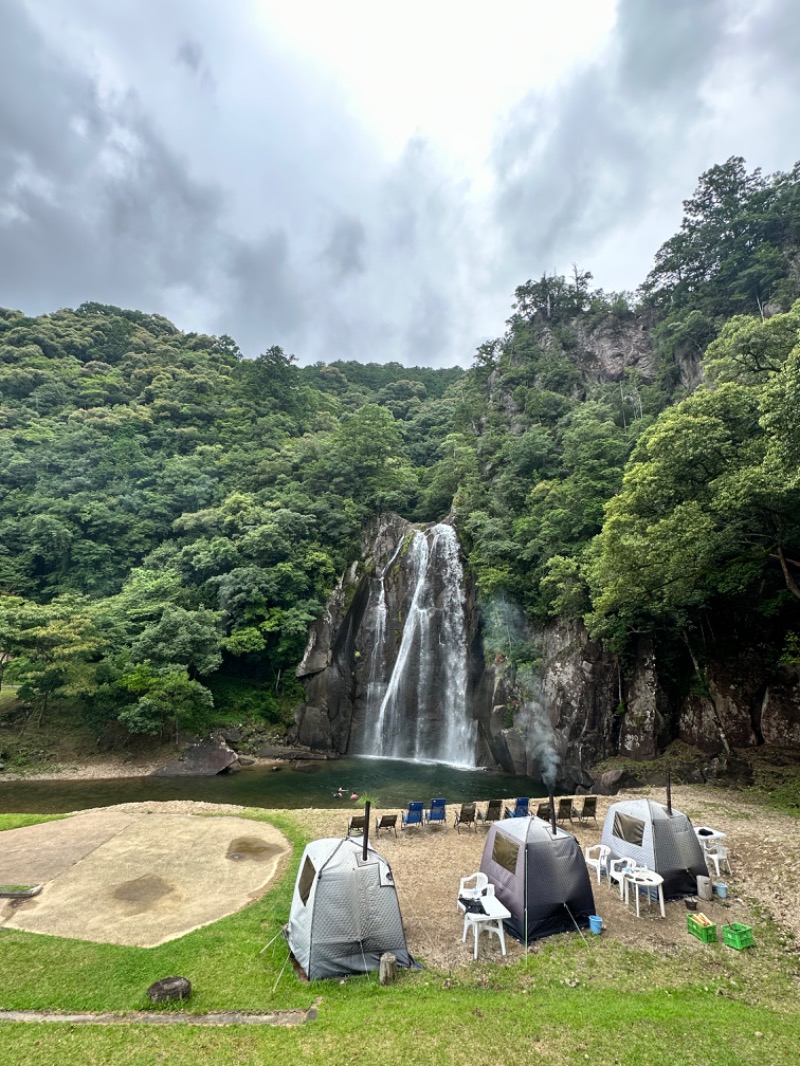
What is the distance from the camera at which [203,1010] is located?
20.9 feet

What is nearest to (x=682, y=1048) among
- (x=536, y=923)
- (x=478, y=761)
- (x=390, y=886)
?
(x=536, y=923)

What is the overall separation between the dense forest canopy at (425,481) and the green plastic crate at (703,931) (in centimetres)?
1081

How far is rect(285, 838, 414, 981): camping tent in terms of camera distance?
7500 millimetres

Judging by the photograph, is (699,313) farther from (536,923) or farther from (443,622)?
(536,923)

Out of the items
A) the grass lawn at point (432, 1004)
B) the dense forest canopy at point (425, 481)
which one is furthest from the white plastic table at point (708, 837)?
the dense forest canopy at point (425, 481)

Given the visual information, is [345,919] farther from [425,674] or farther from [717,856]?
[425,674]

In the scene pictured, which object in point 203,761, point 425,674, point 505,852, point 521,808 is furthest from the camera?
point 425,674

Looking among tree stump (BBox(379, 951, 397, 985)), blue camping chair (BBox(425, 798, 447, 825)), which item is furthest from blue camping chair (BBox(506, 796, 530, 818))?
tree stump (BBox(379, 951, 397, 985))

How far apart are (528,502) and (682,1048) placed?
2898 cm

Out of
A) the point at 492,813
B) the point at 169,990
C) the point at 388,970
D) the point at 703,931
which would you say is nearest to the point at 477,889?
the point at 388,970

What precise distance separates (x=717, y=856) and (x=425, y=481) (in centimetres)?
3765

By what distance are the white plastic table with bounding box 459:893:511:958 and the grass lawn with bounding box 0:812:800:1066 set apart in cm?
48

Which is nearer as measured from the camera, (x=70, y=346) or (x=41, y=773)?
(x=41, y=773)

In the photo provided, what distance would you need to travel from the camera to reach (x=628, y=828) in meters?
10.6
